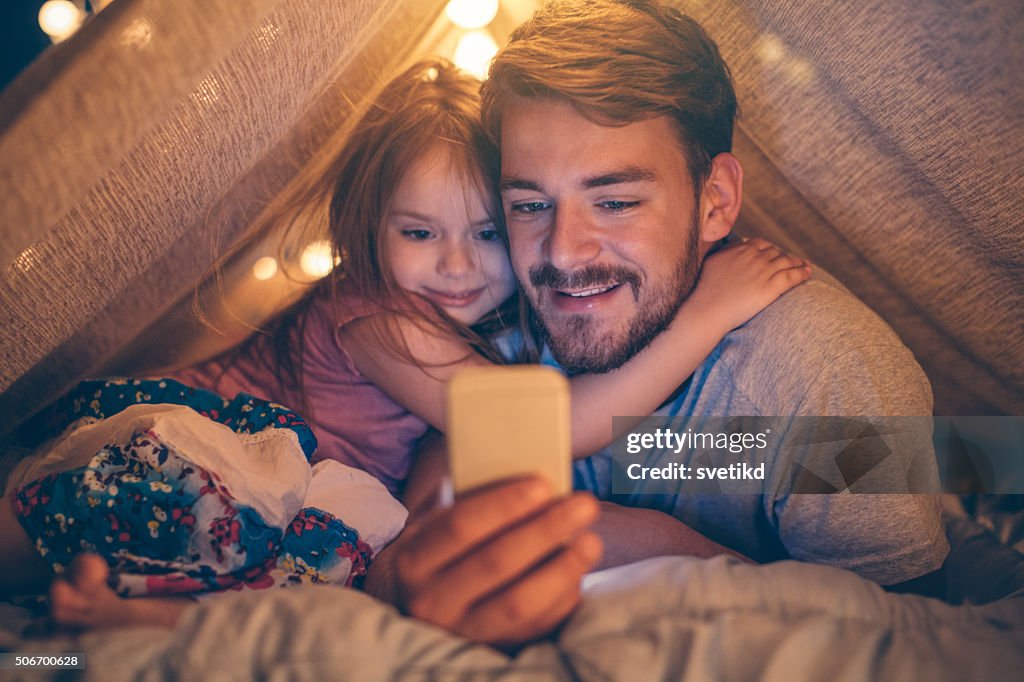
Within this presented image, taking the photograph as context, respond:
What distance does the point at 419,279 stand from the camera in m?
1.00

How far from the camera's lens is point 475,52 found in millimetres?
1083

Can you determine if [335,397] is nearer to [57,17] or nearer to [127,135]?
[127,135]

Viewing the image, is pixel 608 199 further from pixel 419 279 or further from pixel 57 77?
pixel 57 77

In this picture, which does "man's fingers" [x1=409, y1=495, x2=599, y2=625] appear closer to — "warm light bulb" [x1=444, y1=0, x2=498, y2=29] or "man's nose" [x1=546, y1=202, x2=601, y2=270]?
"man's nose" [x1=546, y1=202, x2=601, y2=270]

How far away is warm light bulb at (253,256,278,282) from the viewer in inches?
40.7

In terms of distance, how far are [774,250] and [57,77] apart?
2.86ft

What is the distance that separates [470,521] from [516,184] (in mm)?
509

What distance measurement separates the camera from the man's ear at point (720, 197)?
91cm

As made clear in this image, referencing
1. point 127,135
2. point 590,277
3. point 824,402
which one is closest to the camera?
point 127,135

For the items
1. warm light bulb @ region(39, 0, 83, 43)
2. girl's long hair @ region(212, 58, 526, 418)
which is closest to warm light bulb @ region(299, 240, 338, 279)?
girl's long hair @ region(212, 58, 526, 418)

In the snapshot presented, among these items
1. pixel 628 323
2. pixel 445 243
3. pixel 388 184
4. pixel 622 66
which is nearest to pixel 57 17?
pixel 388 184

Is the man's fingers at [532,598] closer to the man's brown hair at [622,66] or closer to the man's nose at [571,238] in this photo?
the man's nose at [571,238]

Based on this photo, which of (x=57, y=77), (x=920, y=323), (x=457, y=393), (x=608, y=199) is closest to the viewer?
(x=457, y=393)

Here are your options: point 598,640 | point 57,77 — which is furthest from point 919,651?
point 57,77
